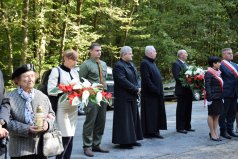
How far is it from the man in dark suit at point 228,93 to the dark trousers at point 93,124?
11.1 ft

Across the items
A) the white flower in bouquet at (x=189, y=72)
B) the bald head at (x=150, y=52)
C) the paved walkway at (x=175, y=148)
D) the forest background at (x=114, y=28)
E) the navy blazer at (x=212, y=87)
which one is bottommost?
the paved walkway at (x=175, y=148)

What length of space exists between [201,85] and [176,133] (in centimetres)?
140

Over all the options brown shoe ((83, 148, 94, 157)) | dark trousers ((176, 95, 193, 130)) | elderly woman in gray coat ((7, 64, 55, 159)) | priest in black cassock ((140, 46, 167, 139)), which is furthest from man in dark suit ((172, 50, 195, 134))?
elderly woman in gray coat ((7, 64, 55, 159))

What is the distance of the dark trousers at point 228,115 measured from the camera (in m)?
10.1

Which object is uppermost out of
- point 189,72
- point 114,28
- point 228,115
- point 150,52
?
point 114,28

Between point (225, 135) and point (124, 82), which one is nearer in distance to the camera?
point (124, 82)

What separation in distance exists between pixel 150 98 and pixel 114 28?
63.3 ft

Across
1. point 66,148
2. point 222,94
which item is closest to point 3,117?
point 66,148

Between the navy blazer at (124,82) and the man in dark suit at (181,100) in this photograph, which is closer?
the navy blazer at (124,82)

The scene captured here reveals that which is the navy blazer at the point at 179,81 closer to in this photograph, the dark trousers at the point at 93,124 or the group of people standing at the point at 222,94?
the group of people standing at the point at 222,94

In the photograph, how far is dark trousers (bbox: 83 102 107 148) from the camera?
→ 798 centimetres

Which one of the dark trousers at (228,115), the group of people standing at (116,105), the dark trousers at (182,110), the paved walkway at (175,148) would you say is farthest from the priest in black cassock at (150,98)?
the dark trousers at (228,115)

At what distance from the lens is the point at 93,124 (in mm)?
8016

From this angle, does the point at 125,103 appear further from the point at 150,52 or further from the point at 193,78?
the point at 193,78
